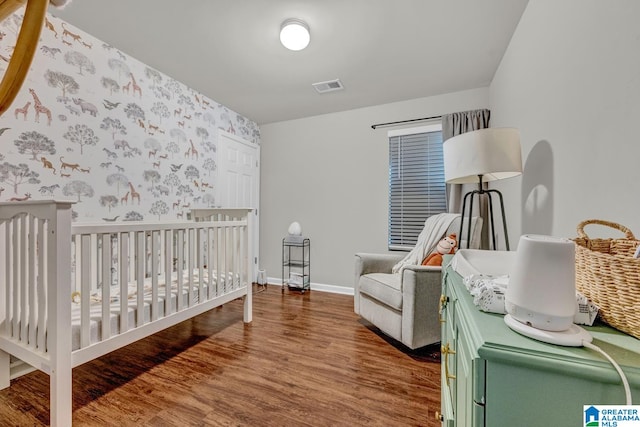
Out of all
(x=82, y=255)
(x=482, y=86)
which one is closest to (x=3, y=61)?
(x=82, y=255)

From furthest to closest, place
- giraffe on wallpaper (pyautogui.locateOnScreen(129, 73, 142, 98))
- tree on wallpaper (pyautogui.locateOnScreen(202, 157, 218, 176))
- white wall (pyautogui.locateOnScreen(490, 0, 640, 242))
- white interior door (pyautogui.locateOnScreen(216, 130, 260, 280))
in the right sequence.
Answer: white interior door (pyautogui.locateOnScreen(216, 130, 260, 280)) → tree on wallpaper (pyautogui.locateOnScreen(202, 157, 218, 176)) → giraffe on wallpaper (pyautogui.locateOnScreen(129, 73, 142, 98)) → white wall (pyautogui.locateOnScreen(490, 0, 640, 242))

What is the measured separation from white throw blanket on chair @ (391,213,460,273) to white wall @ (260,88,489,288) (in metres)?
0.67

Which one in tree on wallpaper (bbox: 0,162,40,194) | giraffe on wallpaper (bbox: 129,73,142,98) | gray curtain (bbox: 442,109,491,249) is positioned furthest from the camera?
gray curtain (bbox: 442,109,491,249)

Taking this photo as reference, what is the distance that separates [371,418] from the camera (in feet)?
4.30

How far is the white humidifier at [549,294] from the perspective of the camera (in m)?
0.46

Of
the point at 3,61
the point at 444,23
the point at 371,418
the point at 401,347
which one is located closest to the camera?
the point at 371,418

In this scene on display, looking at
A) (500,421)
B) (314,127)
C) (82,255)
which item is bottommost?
(500,421)

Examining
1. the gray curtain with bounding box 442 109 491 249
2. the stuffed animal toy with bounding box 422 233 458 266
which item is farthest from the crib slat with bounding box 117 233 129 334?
the gray curtain with bounding box 442 109 491 249

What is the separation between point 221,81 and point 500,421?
3058 millimetres

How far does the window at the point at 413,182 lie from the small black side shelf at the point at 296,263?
3.60 feet

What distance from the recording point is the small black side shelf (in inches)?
135

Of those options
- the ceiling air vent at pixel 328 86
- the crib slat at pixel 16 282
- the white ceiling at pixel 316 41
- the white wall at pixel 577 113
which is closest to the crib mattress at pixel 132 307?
the crib slat at pixel 16 282

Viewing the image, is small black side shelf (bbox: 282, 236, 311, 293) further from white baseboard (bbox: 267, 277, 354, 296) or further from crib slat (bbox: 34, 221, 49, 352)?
crib slat (bbox: 34, 221, 49, 352)

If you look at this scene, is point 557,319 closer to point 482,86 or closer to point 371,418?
point 371,418
